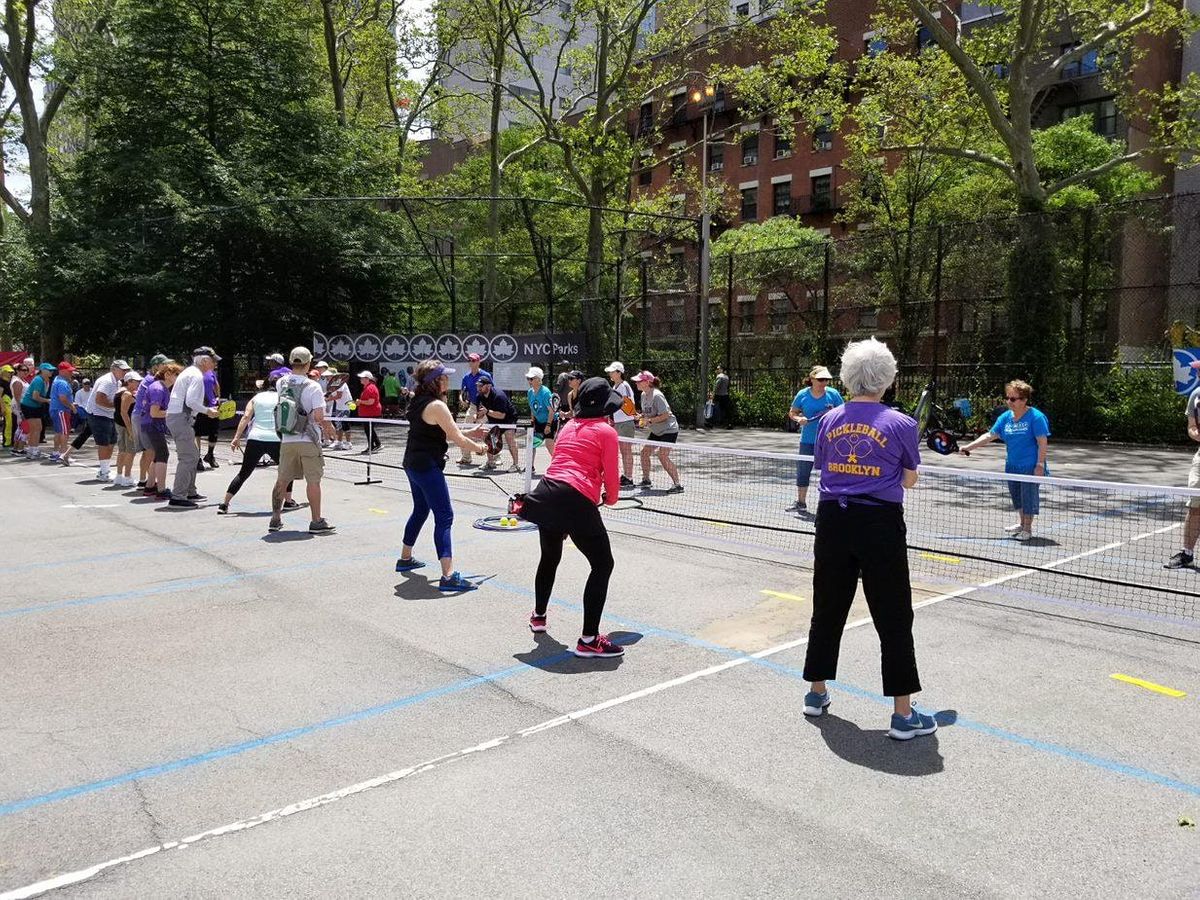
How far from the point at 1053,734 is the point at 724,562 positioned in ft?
13.5

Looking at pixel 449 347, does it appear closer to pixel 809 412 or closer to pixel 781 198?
pixel 809 412

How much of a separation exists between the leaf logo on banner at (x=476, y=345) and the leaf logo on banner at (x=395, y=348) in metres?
2.09

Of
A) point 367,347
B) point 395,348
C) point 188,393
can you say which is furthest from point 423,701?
point 367,347

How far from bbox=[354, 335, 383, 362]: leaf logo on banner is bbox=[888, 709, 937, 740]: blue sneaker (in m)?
25.5

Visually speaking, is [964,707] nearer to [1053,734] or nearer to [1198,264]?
[1053,734]

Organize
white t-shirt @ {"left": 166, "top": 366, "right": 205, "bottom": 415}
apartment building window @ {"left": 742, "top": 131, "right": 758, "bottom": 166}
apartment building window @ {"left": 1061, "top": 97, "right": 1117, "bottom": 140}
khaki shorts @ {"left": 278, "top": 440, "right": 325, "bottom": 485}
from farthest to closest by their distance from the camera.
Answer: apartment building window @ {"left": 742, "top": 131, "right": 758, "bottom": 166} → apartment building window @ {"left": 1061, "top": 97, "right": 1117, "bottom": 140} → white t-shirt @ {"left": 166, "top": 366, "right": 205, "bottom": 415} → khaki shorts @ {"left": 278, "top": 440, "right": 325, "bottom": 485}

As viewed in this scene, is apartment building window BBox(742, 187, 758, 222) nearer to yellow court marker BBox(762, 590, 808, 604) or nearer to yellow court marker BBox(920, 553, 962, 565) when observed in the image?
yellow court marker BBox(920, 553, 962, 565)

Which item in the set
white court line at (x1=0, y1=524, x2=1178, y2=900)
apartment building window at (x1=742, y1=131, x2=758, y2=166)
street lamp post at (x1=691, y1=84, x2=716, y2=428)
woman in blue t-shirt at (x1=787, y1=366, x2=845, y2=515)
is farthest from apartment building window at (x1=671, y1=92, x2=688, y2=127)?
white court line at (x1=0, y1=524, x2=1178, y2=900)

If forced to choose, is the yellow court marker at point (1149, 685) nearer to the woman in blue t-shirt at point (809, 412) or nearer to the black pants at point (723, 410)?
the woman in blue t-shirt at point (809, 412)

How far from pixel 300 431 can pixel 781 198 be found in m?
46.4

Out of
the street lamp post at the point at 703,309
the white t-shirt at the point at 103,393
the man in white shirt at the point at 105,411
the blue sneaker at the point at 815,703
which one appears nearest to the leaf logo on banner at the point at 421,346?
the street lamp post at the point at 703,309

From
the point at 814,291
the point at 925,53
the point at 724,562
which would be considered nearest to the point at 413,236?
the point at 814,291

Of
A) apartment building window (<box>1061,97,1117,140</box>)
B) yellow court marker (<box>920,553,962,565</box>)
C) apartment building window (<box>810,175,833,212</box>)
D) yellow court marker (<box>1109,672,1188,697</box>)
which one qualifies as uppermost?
apartment building window (<box>1061,97,1117,140</box>)

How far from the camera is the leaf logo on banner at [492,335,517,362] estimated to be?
89.1 ft
